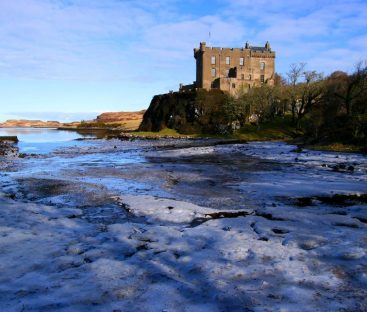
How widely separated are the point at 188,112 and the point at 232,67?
19.1 m

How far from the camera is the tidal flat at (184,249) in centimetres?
616

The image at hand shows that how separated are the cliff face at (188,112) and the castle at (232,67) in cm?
640

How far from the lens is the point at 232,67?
103 m

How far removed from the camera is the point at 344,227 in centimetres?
1029

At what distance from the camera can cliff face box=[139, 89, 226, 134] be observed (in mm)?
92500

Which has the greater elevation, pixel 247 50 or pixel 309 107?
pixel 247 50

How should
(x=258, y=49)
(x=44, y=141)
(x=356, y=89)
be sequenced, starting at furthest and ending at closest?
(x=258, y=49), (x=44, y=141), (x=356, y=89)

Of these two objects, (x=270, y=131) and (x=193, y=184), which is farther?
(x=270, y=131)

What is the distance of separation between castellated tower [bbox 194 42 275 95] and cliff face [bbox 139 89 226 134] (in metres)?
6.38

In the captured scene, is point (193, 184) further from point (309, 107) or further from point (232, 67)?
point (232, 67)

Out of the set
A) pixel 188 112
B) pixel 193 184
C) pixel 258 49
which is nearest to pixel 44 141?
pixel 188 112

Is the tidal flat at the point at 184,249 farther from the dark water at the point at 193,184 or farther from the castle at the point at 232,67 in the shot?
the castle at the point at 232,67

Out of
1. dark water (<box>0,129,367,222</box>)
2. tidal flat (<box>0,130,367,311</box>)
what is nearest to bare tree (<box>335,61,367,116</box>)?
dark water (<box>0,129,367,222</box>)

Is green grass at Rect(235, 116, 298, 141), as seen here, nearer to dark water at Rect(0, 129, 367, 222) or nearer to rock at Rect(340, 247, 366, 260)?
dark water at Rect(0, 129, 367, 222)
